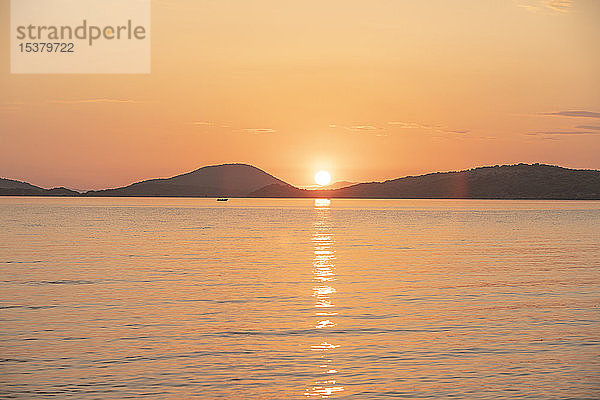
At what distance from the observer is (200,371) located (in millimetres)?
20891

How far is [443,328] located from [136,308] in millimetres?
12339

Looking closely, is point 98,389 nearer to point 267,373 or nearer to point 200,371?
point 200,371

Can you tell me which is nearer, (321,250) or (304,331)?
(304,331)

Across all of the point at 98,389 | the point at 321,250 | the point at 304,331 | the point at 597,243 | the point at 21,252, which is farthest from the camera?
the point at 597,243

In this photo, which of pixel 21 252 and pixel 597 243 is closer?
pixel 21 252

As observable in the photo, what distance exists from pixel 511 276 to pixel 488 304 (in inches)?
468

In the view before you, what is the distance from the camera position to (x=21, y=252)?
59719 millimetres

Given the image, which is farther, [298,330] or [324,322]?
[324,322]

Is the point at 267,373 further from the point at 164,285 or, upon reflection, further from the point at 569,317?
the point at 164,285

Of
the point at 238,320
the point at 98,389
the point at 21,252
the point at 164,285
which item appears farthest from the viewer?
the point at 21,252

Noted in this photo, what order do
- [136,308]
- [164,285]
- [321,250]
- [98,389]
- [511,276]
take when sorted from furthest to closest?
[321,250], [511,276], [164,285], [136,308], [98,389]

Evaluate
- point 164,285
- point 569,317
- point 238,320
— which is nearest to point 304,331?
point 238,320

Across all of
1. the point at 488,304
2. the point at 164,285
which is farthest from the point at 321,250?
the point at 488,304

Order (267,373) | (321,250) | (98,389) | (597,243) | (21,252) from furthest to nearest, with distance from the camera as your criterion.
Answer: (597,243) < (321,250) < (21,252) < (267,373) < (98,389)
